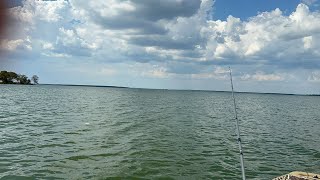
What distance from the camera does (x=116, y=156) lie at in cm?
2150

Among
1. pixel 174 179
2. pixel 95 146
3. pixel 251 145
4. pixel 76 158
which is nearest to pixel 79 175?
pixel 76 158

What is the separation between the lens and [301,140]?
3331cm

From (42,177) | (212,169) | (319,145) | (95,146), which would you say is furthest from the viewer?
(319,145)

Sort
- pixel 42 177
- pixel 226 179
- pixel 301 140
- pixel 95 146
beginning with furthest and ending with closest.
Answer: pixel 301 140, pixel 95 146, pixel 226 179, pixel 42 177

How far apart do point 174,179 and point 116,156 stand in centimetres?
557

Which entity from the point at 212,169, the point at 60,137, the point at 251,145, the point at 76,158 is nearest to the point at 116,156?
the point at 76,158

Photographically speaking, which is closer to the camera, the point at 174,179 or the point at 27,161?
the point at 174,179

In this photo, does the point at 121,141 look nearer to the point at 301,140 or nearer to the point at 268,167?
the point at 268,167

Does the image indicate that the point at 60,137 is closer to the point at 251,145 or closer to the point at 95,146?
the point at 95,146

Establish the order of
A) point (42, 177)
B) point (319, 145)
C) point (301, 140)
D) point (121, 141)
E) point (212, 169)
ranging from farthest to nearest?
point (301, 140) < point (319, 145) < point (121, 141) < point (212, 169) < point (42, 177)

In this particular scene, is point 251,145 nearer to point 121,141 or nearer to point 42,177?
point 121,141

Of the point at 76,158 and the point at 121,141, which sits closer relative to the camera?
the point at 76,158

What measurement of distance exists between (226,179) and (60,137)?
1528cm

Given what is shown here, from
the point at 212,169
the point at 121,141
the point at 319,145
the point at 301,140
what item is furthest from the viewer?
the point at 301,140
